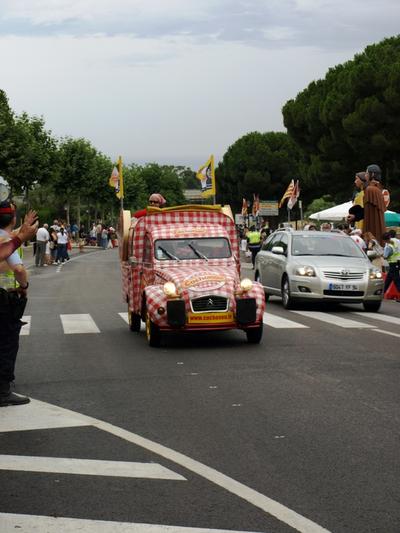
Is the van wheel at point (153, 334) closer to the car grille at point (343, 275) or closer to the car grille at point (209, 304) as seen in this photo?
the car grille at point (209, 304)

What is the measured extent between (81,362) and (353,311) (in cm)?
898

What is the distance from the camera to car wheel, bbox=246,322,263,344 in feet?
43.8

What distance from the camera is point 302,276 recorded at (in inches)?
775

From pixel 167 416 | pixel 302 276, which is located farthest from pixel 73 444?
pixel 302 276

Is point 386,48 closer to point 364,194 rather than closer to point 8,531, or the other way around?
point 364,194

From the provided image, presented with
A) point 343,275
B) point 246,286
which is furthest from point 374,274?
point 246,286

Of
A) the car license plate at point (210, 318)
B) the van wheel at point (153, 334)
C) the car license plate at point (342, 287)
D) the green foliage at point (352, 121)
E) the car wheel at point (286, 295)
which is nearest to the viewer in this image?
the car license plate at point (210, 318)

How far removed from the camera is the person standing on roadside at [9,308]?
8.84 metres

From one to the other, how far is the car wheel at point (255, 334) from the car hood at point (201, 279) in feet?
2.03

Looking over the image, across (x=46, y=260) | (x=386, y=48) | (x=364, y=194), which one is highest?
(x=386, y=48)

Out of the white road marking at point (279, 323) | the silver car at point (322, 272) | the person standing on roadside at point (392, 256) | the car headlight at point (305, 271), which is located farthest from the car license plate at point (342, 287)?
the person standing on roadside at point (392, 256)

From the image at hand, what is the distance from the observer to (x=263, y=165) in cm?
12031

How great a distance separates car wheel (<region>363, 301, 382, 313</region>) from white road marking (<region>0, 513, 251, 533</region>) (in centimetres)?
1483

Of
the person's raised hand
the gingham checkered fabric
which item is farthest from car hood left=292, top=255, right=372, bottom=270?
the person's raised hand
